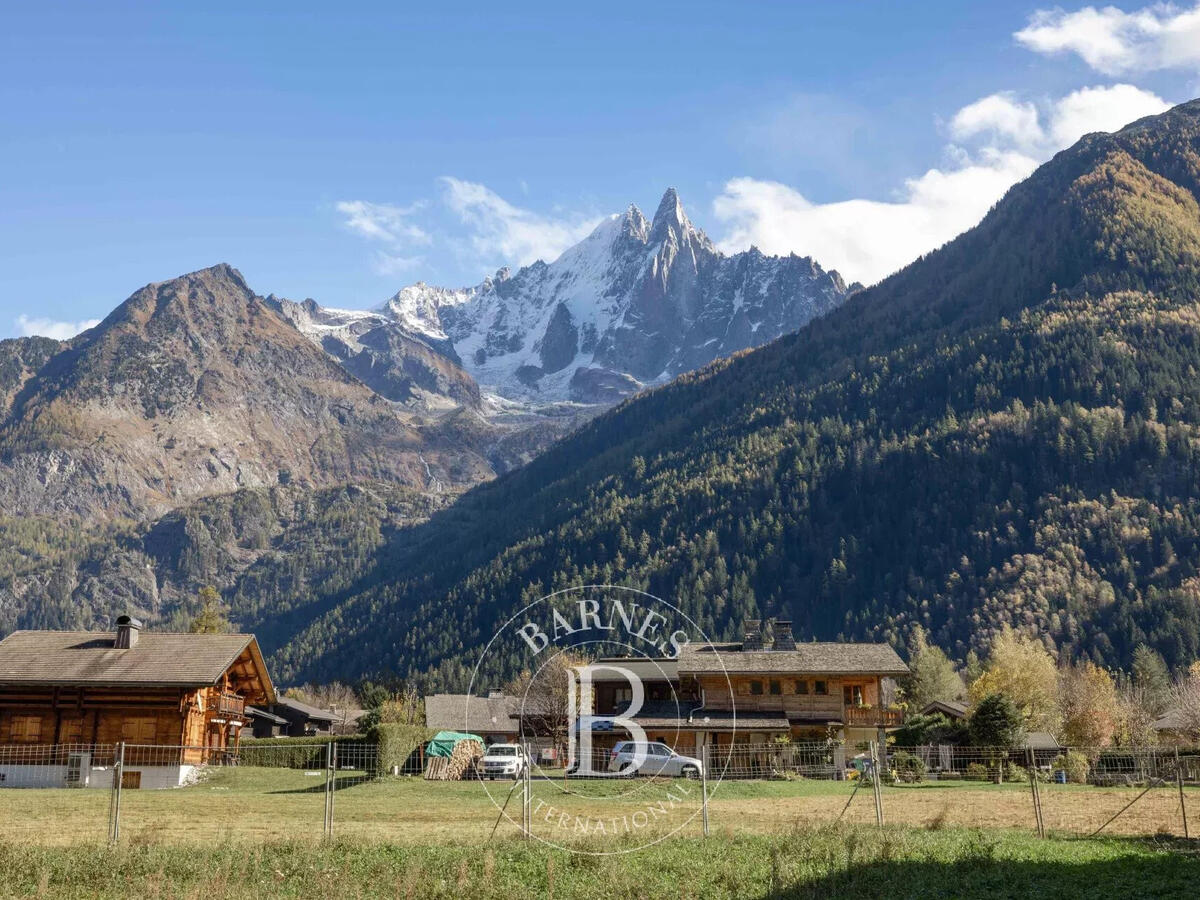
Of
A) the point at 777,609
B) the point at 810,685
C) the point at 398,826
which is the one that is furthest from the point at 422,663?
the point at 398,826

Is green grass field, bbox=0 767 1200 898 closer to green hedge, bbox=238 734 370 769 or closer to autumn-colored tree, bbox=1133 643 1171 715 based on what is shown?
green hedge, bbox=238 734 370 769

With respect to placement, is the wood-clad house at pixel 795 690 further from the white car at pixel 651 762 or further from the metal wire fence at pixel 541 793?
the white car at pixel 651 762

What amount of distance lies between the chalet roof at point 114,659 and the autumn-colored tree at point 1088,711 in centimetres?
5700

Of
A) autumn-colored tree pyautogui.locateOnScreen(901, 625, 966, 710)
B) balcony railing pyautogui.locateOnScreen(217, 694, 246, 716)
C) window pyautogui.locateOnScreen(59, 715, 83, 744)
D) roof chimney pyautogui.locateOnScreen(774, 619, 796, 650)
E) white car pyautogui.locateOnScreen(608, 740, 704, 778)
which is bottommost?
white car pyautogui.locateOnScreen(608, 740, 704, 778)

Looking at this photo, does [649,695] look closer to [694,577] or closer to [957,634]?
[957,634]

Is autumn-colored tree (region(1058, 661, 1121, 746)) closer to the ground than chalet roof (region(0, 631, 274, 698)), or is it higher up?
closer to the ground

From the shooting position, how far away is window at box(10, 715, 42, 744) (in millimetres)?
49188

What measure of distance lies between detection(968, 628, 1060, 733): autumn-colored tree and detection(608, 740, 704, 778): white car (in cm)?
4224

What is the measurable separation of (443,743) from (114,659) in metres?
15.9

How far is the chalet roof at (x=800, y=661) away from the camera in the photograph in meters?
64.1

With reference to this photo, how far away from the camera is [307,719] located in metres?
109

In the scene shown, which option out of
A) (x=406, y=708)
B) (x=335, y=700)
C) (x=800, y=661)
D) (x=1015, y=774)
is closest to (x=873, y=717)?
(x=800, y=661)

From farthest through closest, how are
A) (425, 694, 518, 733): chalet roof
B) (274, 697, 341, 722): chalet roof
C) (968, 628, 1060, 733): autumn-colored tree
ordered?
(274, 697, 341, 722): chalet roof → (425, 694, 518, 733): chalet roof → (968, 628, 1060, 733): autumn-colored tree

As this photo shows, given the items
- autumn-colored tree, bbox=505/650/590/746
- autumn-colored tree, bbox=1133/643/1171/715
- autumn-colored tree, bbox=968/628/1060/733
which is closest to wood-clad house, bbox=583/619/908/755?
autumn-colored tree, bbox=505/650/590/746
